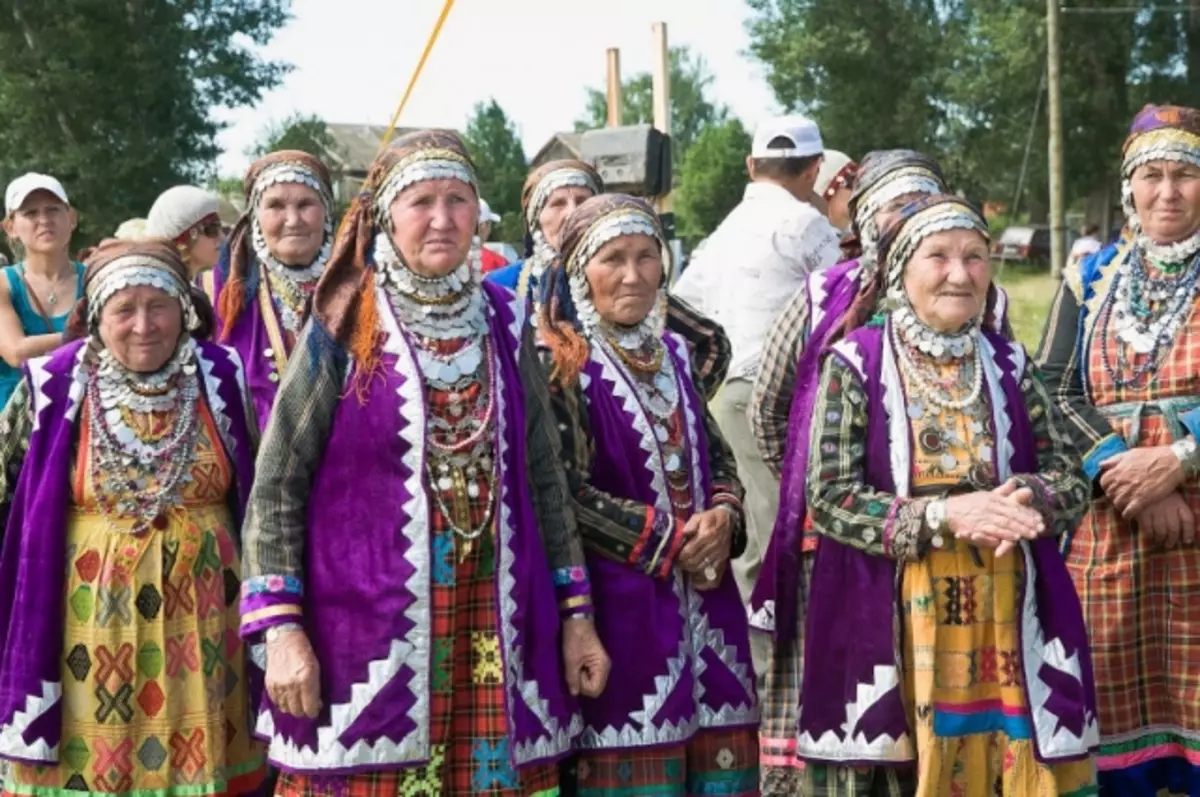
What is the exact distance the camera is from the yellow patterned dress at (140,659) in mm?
4184

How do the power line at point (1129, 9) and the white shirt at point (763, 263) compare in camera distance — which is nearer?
the white shirt at point (763, 263)

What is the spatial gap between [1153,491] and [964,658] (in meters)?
1.05

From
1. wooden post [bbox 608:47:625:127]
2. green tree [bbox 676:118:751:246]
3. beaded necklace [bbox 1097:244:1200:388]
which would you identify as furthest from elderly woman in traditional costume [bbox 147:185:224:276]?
green tree [bbox 676:118:751:246]

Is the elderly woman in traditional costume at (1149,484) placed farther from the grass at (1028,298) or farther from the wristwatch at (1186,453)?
the grass at (1028,298)

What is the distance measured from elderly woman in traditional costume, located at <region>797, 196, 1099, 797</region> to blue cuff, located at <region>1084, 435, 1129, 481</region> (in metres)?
0.62

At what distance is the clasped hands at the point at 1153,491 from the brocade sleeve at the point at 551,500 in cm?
176

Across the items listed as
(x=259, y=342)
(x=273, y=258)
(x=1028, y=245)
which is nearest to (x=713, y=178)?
(x=1028, y=245)

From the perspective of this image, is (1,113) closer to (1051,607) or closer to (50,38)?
(50,38)

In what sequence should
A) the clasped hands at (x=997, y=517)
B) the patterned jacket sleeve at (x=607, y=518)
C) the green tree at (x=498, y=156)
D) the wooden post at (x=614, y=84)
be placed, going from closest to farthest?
the clasped hands at (x=997, y=517), the patterned jacket sleeve at (x=607, y=518), the wooden post at (x=614, y=84), the green tree at (x=498, y=156)

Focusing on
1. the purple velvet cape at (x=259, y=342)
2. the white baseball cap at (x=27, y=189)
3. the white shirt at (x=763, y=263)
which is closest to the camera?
the purple velvet cape at (x=259, y=342)

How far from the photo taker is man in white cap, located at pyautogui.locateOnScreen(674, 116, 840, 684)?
20.1ft

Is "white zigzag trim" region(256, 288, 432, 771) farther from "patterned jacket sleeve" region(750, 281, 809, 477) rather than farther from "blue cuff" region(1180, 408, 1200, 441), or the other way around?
"blue cuff" region(1180, 408, 1200, 441)

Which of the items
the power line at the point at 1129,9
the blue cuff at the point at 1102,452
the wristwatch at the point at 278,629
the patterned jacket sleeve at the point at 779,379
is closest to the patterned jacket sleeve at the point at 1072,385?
the blue cuff at the point at 1102,452

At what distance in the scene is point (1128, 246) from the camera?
190 inches
